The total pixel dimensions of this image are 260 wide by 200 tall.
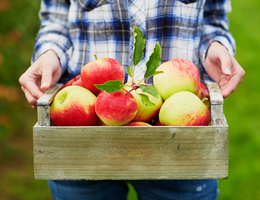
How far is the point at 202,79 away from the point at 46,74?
0.66 metres

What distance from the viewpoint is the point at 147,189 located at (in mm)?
1216

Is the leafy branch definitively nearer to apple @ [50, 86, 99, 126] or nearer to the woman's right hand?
apple @ [50, 86, 99, 126]

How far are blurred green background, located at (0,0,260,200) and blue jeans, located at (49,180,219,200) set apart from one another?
3.52ft

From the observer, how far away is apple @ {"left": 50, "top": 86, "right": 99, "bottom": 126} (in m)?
0.87

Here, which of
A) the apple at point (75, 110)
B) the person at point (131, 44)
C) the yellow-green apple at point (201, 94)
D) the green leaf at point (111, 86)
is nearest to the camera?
the green leaf at point (111, 86)

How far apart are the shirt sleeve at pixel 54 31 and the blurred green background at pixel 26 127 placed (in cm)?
112

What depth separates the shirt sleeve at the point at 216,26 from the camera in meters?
1.23

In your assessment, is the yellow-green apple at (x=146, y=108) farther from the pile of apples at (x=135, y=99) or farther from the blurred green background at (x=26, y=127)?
the blurred green background at (x=26, y=127)

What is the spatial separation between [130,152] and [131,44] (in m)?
0.53

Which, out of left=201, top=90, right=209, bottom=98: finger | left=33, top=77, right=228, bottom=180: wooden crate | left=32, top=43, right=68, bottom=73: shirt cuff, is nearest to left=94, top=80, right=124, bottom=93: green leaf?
left=33, top=77, right=228, bottom=180: wooden crate

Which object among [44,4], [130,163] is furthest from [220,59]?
[44,4]

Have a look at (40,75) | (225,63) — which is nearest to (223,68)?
(225,63)

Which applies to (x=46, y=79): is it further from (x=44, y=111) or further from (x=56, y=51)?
(x=56, y=51)

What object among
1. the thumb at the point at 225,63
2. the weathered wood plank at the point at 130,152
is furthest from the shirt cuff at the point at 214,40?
the weathered wood plank at the point at 130,152
